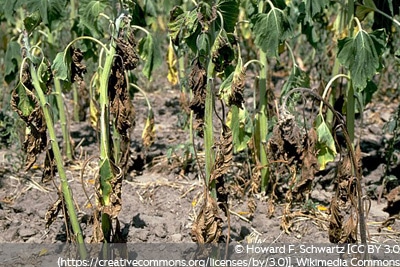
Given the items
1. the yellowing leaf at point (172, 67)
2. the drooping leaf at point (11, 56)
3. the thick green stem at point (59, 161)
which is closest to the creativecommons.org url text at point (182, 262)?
the thick green stem at point (59, 161)

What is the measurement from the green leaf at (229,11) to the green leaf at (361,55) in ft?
1.94

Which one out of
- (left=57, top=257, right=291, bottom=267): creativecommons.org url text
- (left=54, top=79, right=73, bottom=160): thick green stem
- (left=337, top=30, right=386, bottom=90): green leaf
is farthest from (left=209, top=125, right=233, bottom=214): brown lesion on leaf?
(left=54, top=79, right=73, bottom=160): thick green stem

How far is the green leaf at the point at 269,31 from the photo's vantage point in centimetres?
322

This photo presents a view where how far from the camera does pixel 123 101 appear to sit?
2.60 m

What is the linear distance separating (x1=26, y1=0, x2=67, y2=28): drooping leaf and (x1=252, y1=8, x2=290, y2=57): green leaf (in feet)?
3.40

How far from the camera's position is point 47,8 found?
10.8 ft

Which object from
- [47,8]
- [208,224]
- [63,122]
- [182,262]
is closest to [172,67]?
[63,122]

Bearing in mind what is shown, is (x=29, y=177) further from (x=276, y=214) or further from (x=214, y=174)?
(x=214, y=174)

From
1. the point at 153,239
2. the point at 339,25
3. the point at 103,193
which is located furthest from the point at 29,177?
the point at 339,25

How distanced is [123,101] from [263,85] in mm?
1297

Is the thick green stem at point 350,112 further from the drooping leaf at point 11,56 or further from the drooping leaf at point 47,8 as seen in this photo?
the drooping leaf at point 11,56

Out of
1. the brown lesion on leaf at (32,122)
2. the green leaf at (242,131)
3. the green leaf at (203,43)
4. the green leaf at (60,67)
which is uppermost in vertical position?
the green leaf at (203,43)

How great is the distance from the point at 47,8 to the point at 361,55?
1.61 metres

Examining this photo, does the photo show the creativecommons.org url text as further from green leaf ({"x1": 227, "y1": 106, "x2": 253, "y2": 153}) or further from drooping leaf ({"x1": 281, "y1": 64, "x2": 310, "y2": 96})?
drooping leaf ({"x1": 281, "y1": 64, "x2": 310, "y2": 96})
